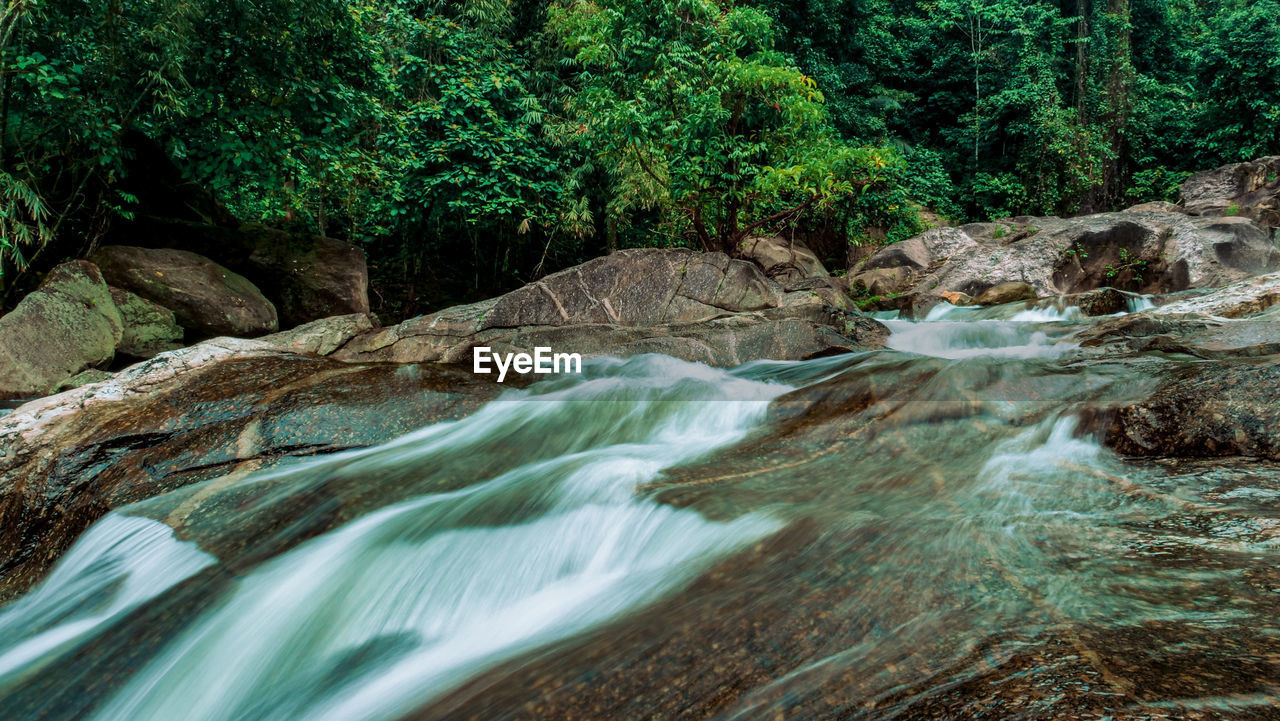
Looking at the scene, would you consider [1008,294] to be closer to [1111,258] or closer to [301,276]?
[1111,258]

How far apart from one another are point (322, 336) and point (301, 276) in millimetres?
3060

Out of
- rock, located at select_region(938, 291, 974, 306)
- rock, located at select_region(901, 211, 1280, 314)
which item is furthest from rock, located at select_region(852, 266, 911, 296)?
rock, located at select_region(938, 291, 974, 306)

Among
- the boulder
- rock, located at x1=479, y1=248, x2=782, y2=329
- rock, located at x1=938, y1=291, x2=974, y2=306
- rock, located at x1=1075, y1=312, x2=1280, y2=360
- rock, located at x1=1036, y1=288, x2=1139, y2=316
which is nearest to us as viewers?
rock, located at x1=1075, y1=312, x2=1280, y2=360

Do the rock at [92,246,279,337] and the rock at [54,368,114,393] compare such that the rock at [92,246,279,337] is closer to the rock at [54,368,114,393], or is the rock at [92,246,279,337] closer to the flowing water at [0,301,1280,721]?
the rock at [54,368,114,393]

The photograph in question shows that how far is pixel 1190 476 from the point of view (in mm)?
2693

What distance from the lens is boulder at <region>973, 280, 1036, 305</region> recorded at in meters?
10.9

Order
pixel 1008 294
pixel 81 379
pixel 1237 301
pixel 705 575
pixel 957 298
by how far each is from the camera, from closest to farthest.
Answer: pixel 705 575, pixel 81 379, pixel 1237 301, pixel 1008 294, pixel 957 298

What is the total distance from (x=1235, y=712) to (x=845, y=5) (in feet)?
70.7

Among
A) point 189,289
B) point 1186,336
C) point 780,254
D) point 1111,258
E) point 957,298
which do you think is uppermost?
point 780,254

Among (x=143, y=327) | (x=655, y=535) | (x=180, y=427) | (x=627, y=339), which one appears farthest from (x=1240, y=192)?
(x=143, y=327)

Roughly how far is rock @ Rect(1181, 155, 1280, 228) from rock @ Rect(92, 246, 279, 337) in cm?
1709

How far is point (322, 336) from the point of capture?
Answer: 271 inches

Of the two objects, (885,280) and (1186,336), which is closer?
(1186,336)

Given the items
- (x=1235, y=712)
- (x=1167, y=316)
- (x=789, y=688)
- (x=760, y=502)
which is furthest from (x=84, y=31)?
(x=1167, y=316)
